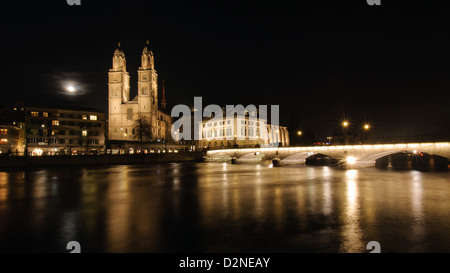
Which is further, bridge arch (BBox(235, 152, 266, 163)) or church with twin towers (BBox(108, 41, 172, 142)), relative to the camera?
church with twin towers (BBox(108, 41, 172, 142))

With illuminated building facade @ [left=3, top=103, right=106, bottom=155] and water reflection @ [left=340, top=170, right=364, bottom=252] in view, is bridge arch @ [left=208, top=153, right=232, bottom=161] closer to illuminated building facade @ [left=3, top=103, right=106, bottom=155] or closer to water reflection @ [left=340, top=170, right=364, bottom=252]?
illuminated building facade @ [left=3, top=103, right=106, bottom=155]

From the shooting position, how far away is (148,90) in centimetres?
12481

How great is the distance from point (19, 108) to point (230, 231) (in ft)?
353

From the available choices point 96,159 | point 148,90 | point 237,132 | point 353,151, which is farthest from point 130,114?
point 353,151

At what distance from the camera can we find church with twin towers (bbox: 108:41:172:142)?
12150cm

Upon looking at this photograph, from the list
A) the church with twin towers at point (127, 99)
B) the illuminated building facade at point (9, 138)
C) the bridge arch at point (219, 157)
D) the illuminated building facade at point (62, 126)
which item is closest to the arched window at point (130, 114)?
the church with twin towers at point (127, 99)

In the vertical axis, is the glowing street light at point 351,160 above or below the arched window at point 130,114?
below

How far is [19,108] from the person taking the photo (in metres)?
92.4

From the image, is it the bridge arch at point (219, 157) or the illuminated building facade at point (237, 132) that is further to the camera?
the illuminated building facade at point (237, 132)

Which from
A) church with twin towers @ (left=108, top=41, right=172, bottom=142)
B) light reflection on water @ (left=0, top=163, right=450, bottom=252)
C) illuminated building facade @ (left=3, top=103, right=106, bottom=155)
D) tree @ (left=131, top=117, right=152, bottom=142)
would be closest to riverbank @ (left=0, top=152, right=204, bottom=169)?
illuminated building facade @ (left=3, top=103, right=106, bottom=155)

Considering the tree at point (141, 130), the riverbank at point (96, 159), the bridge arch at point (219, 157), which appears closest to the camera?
the riverbank at point (96, 159)

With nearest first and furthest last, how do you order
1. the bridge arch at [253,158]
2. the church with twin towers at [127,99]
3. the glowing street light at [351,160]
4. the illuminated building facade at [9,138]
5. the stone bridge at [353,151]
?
1. the stone bridge at [353,151]
2. the glowing street light at [351,160]
3. the illuminated building facade at [9,138]
4. the bridge arch at [253,158]
5. the church with twin towers at [127,99]

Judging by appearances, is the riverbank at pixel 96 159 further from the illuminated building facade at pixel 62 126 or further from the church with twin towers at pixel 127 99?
the church with twin towers at pixel 127 99

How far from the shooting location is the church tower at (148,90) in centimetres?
12294
